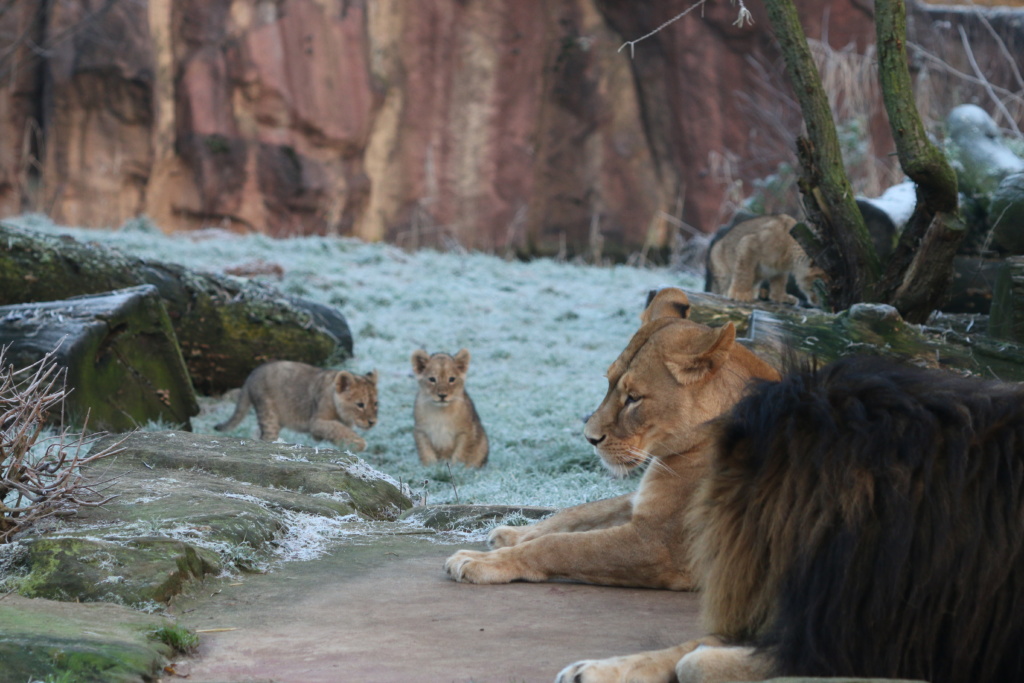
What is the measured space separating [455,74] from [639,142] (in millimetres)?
3998

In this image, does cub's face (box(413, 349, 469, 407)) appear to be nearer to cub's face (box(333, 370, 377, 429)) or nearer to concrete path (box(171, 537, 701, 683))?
cub's face (box(333, 370, 377, 429))

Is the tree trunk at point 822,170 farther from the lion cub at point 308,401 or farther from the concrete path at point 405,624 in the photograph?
the concrete path at point 405,624

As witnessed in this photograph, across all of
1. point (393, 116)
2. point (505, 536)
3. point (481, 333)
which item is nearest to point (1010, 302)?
point (505, 536)

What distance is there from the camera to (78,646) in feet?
9.55

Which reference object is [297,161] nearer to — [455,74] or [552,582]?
[455,74]

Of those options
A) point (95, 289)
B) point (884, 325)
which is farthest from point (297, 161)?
point (884, 325)

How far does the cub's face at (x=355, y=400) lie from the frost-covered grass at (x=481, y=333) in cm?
23

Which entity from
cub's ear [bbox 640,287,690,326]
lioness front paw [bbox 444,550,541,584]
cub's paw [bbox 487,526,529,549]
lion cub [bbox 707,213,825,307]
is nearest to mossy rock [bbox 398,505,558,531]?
cub's paw [bbox 487,526,529,549]

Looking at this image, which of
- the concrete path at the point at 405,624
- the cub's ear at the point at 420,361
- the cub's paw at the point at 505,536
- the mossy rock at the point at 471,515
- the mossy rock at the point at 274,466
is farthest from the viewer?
the cub's ear at the point at 420,361

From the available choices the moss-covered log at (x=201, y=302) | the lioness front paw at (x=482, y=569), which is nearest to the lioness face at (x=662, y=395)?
the lioness front paw at (x=482, y=569)

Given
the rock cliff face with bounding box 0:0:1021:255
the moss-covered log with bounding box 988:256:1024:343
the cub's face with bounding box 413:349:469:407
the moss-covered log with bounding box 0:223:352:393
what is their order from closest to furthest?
the moss-covered log with bounding box 988:256:1024:343
the cub's face with bounding box 413:349:469:407
the moss-covered log with bounding box 0:223:352:393
the rock cliff face with bounding box 0:0:1021:255

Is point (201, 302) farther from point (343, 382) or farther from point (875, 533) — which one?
point (875, 533)

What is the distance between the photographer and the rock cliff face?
1877 centimetres

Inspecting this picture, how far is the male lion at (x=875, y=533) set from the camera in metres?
2.67
